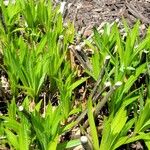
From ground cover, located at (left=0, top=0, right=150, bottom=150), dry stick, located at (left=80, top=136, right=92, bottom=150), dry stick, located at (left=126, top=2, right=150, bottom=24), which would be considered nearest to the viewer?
dry stick, located at (left=80, top=136, right=92, bottom=150)

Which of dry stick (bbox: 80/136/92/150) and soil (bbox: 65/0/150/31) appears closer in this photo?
dry stick (bbox: 80/136/92/150)

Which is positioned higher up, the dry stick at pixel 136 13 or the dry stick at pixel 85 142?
the dry stick at pixel 136 13

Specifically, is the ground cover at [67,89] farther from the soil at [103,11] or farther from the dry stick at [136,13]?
the dry stick at [136,13]

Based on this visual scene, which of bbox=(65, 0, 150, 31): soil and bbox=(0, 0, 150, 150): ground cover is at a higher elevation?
bbox=(65, 0, 150, 31): soil

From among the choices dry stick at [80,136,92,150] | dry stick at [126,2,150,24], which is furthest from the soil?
dry stick at [80,136,92,150]

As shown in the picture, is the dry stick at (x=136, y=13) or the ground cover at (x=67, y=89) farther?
the dry stick at (x=136, y=13)

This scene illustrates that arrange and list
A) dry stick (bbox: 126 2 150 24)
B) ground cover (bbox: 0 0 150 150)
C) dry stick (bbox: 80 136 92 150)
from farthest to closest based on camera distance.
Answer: dry stick (bbox: 126 2 150 24) → ground cover (bbox: 0 0 150 150) → dry stick (bbox: 80 136 92 150)

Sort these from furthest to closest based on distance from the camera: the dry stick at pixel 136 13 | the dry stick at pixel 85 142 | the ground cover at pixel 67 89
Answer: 1. the dry stick at pixel 136 13
2. the ground cover at pixel 67 89
3. the dry stick at pixel 85 142

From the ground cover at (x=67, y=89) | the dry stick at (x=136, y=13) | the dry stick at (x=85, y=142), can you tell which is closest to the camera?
the dry stick at (x=85, y=142)

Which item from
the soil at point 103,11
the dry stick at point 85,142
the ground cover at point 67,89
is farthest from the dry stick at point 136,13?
the dry stick at point 85,142

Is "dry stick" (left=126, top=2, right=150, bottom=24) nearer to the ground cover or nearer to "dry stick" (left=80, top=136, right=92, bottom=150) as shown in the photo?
the ground cover

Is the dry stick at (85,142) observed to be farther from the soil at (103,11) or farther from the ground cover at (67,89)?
the soil at (103,11)

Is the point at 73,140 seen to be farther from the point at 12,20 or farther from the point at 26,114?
the point at 12,20
